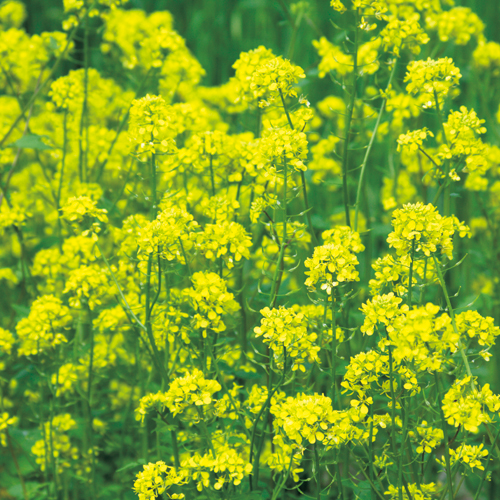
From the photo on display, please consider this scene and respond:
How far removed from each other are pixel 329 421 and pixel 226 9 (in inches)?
265

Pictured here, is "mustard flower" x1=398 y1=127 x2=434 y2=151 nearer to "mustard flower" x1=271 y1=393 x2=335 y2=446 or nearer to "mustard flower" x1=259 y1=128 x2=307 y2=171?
"mustard flower" x1=259 y1=128 x2=307 y2=171

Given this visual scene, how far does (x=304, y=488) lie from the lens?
3760mm

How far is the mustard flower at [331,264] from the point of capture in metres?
2.16

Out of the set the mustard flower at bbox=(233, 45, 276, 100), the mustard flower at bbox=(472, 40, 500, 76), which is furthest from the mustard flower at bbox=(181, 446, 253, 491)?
the mustard flower at bbox=(472, 40, 500, 76)

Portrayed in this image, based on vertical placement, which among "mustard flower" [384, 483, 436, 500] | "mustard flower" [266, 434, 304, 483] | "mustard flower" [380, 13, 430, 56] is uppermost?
"mustard flower" [380, 13, 430, 56]

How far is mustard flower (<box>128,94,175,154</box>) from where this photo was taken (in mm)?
2516

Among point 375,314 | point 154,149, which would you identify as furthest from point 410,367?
point 154,149

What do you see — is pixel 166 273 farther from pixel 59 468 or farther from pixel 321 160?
pixel 321 160

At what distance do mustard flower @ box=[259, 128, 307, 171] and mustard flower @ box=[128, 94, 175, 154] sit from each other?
0.42 meters

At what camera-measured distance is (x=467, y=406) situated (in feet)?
6.64

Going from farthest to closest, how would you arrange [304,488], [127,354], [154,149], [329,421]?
[304,488], [127,354], [154,149], [329,421]

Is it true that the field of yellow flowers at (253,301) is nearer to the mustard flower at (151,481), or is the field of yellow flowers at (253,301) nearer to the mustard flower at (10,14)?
the mustard flower at (151,481)

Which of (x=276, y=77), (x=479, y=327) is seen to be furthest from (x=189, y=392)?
(x=276, y=77)

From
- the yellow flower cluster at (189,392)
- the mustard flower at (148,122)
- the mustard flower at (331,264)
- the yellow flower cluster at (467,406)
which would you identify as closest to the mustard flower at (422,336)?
the yellow flower cluster at (467,406)
